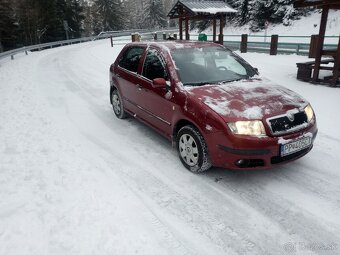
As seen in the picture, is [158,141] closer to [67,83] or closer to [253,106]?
[253,106]

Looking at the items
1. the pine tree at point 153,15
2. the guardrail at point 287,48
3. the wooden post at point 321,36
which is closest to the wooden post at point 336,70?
the wooden post at point 321,36

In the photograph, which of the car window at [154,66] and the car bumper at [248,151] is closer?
the car bumper at [248,151]

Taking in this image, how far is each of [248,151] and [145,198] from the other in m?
1.39

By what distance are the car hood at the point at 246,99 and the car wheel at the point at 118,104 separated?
2579 mm

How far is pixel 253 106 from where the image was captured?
3.89 metres

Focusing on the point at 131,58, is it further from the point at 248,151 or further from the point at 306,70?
the point at 306,70

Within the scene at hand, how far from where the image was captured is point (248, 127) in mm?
3703

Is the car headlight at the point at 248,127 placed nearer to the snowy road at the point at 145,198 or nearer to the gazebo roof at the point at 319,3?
the snowy road at the point at 145,198

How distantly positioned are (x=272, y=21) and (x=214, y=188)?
1240 inches

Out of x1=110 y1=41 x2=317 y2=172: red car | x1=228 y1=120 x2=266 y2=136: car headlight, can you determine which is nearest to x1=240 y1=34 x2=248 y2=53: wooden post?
x1=110 y1=41 x2=317 y2=172: red car

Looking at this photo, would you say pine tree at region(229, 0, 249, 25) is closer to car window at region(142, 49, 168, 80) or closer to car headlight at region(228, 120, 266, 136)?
car window at region(142, 49, 168, 80)

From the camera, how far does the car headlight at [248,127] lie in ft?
12.1

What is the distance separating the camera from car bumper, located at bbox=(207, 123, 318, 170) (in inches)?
144

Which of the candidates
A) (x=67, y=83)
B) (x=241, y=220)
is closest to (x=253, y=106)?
(x=241, y=220)
